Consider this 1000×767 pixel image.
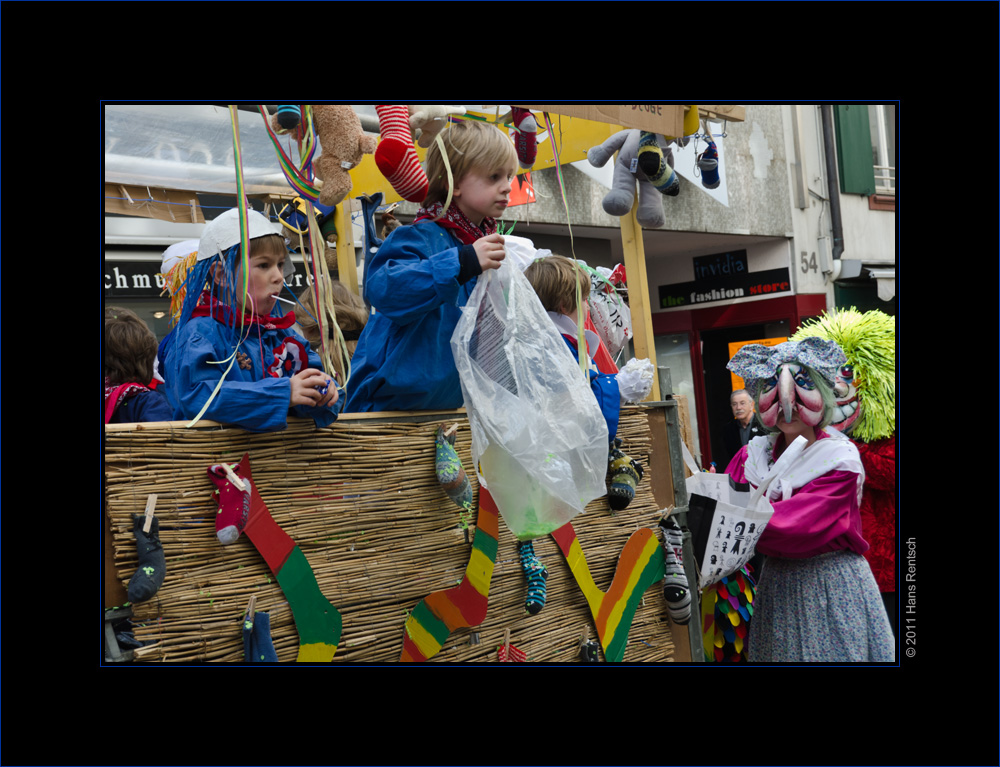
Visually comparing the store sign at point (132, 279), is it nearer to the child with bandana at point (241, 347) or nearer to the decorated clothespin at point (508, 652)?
the child with bandana at point (241, 347)

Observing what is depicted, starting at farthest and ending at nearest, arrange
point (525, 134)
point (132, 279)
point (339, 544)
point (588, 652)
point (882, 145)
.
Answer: point (882, 145) → point (132, 279) → point (525, 134) → point (588, 652) → point (339, 544)

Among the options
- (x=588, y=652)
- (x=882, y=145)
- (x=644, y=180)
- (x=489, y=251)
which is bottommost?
(x=588, y=652)

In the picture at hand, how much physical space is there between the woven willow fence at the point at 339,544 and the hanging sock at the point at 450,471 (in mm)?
23

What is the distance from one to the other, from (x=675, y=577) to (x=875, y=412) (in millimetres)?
1269

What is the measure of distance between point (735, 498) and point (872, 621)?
55cm

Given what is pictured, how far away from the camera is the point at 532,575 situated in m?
2.46

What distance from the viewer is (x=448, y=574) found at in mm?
2340

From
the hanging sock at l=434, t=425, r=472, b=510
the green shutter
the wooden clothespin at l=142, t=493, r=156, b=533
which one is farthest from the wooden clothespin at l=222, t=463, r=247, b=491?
the green shutter

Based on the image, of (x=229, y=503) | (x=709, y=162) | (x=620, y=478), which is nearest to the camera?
(x=229, y=503)

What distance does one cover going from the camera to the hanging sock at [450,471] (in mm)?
2287

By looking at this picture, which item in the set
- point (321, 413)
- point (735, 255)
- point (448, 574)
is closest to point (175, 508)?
point (321, 413)

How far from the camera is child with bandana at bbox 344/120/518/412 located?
2268 mm

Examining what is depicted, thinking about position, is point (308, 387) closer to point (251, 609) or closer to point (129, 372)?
point (251, 609)

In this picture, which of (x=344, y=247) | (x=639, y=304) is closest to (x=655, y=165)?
(x=639, y=304)
